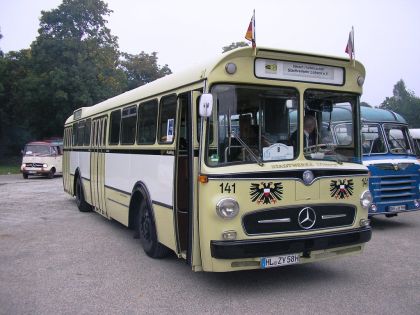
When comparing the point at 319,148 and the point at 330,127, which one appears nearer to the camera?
the point at 319,148

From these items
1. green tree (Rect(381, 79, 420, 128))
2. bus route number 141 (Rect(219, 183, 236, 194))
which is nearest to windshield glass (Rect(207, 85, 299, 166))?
bus route number 141 (Rect(219, 183, 236, 194))

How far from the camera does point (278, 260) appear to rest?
5.59m

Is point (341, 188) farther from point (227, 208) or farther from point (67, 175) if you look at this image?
point (67, 175)

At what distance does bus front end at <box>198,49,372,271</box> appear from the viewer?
538 centimetres

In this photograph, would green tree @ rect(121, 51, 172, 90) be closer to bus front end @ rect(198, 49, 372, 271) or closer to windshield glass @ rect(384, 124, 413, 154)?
windshield glass @ rect(384, 124, 413, 154)

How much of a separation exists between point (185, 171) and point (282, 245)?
1.70m

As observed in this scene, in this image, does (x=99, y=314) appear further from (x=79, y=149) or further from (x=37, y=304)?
(x=79, y=149)

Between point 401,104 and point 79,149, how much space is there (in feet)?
281

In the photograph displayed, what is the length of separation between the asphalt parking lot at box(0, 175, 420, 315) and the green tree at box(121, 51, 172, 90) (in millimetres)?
49565

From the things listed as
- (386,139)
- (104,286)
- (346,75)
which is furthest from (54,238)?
(386,139)

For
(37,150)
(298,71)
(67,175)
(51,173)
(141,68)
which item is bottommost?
(51,173)

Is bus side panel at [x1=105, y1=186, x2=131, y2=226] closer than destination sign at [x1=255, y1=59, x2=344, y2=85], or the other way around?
destination sign at [x1=255, y1=59, x2=344, y2=85]

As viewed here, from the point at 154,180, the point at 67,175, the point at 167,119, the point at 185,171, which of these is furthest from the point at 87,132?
the point at 185,171

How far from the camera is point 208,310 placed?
5.20 m
